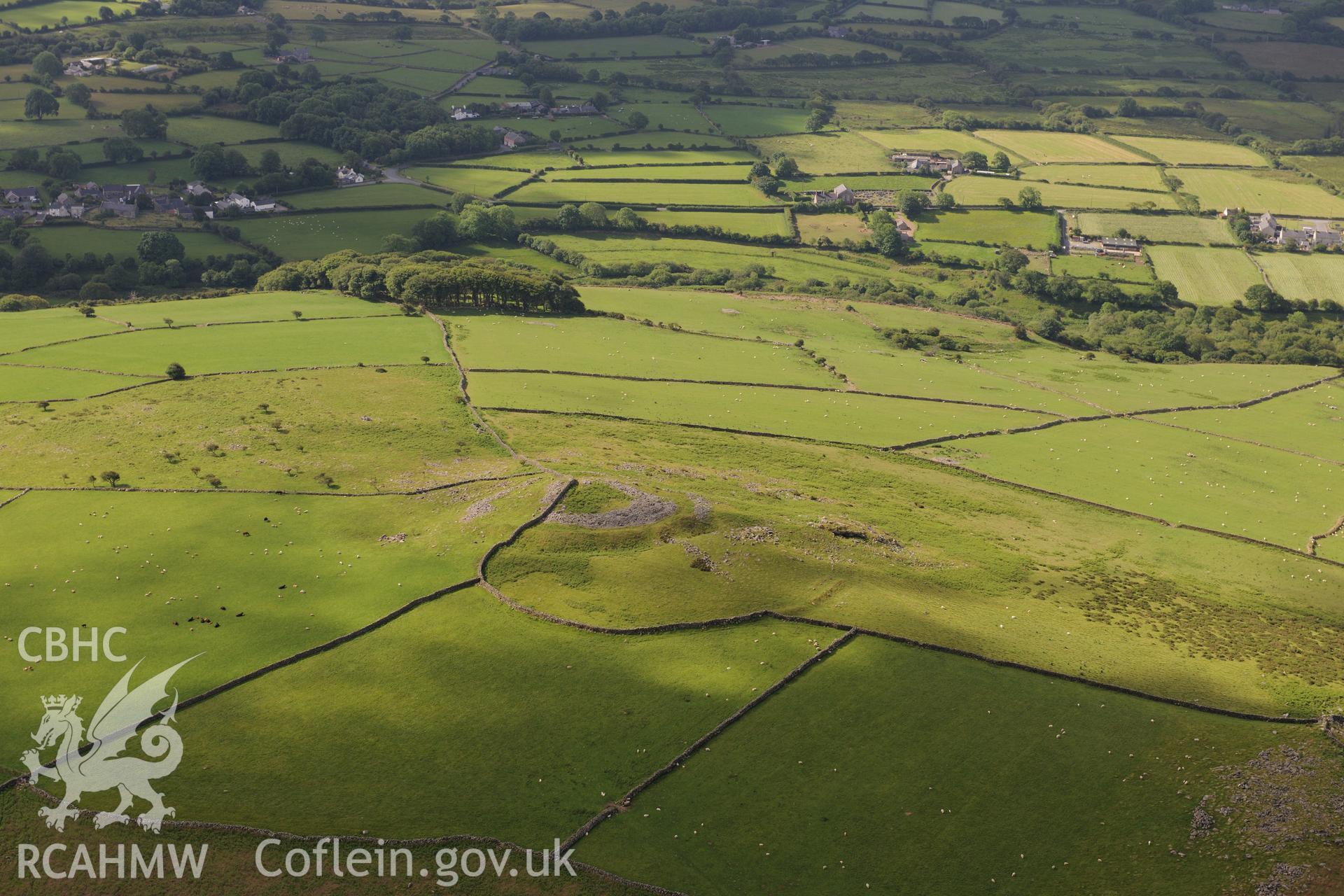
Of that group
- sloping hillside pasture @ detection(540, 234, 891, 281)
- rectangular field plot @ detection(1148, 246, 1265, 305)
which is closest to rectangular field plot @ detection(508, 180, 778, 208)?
sloping hillside pasture @ detection(540, 234, 891, 281)

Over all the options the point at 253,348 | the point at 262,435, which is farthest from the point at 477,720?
the point at 253,348

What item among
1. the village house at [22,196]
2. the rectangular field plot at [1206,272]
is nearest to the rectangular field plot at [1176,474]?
the rectangular field plot at [1206,272]

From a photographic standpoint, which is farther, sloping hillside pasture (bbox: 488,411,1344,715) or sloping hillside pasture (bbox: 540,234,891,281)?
sloping hillside pasture (bbox: 540,234,891,281)

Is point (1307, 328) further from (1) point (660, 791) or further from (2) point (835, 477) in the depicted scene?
(1) point (660, 791)

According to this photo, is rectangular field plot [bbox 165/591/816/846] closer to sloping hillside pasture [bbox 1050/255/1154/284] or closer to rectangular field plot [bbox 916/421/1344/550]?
rectangular field plot [bbox 916/421/1344/550]

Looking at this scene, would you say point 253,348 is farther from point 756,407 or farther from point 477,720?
point 477,720

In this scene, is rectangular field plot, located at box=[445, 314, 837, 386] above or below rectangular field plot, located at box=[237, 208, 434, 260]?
below
